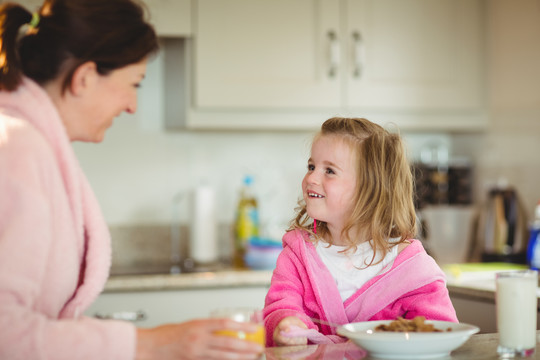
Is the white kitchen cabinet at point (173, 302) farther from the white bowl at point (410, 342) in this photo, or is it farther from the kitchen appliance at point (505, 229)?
the white bowl at point (410, 342)

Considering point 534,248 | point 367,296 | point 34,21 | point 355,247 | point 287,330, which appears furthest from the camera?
point 534,248

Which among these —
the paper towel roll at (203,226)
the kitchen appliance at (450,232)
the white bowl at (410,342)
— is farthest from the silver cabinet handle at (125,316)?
the white bowl at (410,342)

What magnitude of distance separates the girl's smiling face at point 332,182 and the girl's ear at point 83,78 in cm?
60

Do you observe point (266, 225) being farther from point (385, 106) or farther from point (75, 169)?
point (75, 169)

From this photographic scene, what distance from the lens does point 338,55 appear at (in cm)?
282

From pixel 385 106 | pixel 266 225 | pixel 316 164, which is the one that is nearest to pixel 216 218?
pixel 266 225

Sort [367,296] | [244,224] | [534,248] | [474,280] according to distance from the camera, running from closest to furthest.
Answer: [367,296], [474,280], [534,248], [244,224]

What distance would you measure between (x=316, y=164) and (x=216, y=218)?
5.19 feet

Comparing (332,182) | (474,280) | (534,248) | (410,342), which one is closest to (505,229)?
Answer: (534,248)

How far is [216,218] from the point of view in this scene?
3.12m

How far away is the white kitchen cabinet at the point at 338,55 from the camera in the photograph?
9.05ft

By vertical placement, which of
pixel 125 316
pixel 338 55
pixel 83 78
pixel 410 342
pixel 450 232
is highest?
pixel 338 55

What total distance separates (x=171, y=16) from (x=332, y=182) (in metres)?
1.43

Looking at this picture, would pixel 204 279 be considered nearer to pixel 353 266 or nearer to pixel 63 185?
pixel 353 266
